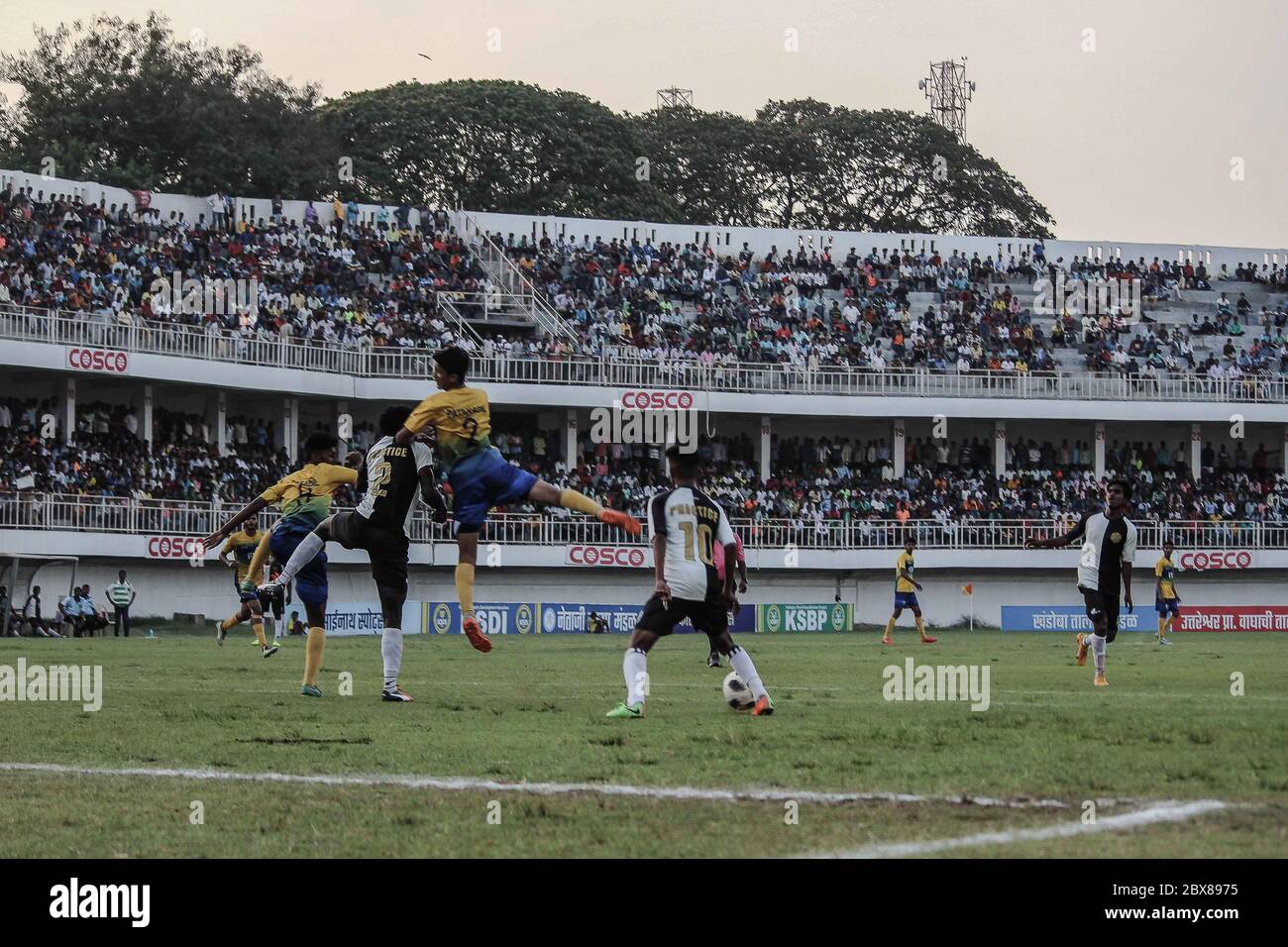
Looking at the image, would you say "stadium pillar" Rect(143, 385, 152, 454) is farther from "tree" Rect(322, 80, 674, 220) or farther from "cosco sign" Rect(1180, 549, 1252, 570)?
"cosco sign" Rect(1180, 549, 1252, 570)

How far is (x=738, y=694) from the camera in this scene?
48.8 ft

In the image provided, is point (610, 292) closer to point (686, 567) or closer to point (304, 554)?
point (304, 554)

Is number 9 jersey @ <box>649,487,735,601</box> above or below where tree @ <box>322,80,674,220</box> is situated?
below

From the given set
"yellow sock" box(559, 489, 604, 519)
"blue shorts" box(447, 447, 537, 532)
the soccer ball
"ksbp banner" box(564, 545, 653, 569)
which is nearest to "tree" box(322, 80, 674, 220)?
"ksbp banner" box(564, 545, 653, 569)

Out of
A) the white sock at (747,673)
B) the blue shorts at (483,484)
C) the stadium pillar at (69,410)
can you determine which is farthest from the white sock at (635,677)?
the stadium pillar at (69,410)

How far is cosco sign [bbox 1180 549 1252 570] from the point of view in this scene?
57.5m

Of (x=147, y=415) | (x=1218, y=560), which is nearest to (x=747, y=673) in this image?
(x=147, y=415)

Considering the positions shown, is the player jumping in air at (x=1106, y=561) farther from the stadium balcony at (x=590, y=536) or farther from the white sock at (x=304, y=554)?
the stadium balcony at (x=590, y=536)

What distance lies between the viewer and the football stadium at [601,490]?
9.71m

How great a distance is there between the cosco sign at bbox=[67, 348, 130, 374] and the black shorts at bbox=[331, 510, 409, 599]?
33.1 metres

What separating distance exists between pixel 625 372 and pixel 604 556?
6.05m

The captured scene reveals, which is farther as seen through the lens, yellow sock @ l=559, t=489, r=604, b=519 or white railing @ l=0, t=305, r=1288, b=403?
white railing @ l=0, t=305, r=1288, b=403
